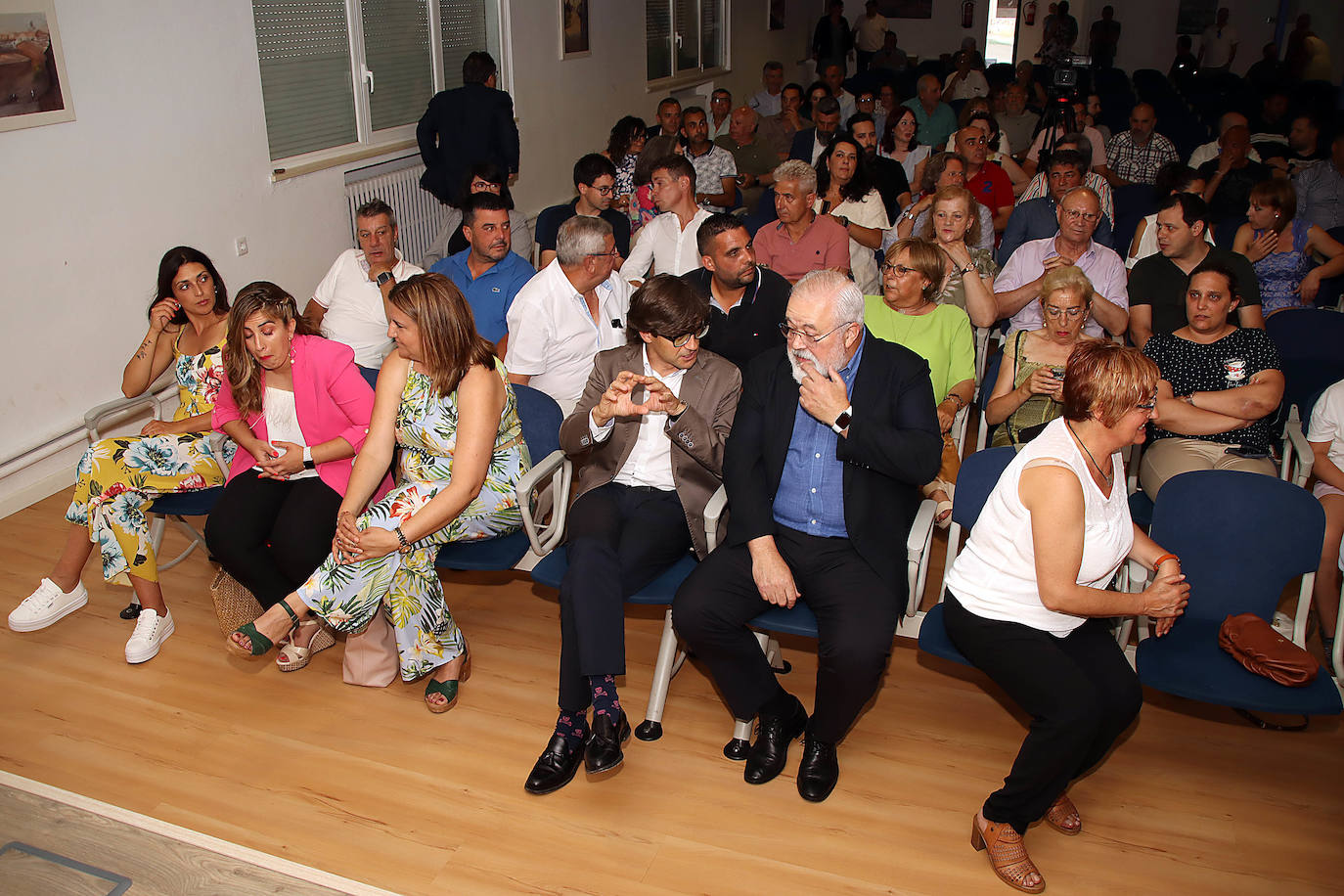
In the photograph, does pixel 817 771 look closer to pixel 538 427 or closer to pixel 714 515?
pixel 714 515

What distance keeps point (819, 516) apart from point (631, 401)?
0.62 metres

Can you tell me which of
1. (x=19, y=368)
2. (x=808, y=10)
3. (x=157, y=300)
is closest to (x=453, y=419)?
(x=157, y=300)

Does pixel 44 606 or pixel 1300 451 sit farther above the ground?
pixel 1300 451

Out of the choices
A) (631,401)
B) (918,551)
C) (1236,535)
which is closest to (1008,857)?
(918,551)

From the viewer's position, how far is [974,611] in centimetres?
251

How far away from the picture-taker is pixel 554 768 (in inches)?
107

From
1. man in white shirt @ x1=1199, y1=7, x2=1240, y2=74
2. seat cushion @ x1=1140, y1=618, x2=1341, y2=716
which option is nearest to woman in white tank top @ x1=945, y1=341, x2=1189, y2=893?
seat cushion @ x1=1140, y1=618, x2=1341, y2=716

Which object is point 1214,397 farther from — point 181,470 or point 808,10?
point 808,10

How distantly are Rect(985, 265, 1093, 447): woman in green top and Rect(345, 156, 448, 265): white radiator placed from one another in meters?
4.21

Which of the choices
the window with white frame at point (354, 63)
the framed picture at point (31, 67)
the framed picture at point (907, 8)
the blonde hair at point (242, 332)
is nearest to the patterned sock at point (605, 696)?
the blonde hair at point (242, 332)

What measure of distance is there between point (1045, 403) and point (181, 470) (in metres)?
2.98

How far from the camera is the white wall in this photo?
4.25 metres

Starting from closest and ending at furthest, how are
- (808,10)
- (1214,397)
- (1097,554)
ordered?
(1097,554)
(1214,397)
(808,10)

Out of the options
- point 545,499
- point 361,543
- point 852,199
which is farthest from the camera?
point 852,199
